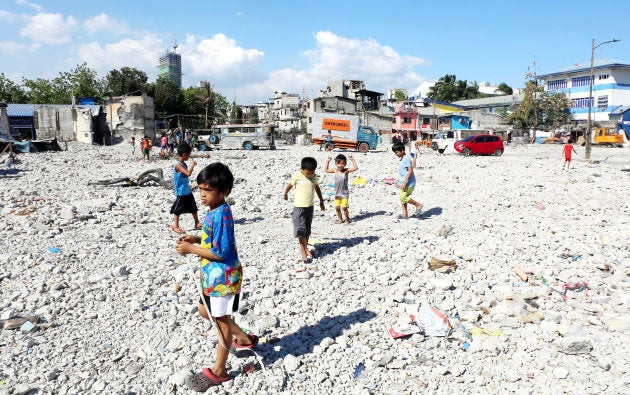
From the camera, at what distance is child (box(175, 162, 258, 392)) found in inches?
114

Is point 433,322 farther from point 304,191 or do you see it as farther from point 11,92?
point 11,92

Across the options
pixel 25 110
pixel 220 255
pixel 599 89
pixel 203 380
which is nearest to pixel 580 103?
pixel 599 89

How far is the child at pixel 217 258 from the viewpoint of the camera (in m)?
2.91

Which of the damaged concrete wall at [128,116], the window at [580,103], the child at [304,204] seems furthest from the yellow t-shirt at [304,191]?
the window at [580,103]

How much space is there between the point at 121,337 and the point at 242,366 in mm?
1277

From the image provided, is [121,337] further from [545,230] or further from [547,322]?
[545,230]

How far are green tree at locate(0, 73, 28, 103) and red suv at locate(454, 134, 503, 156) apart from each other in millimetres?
56881

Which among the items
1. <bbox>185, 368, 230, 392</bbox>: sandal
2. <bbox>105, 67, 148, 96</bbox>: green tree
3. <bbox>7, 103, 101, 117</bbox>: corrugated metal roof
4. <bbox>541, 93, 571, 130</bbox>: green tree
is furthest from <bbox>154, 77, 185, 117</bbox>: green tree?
<bbox>185, 368, 230, 392</bbox>: sandal

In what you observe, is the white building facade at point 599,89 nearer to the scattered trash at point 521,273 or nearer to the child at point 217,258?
the scattered trash at point 521,273

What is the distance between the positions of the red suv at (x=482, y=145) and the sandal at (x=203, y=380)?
24.9 meters

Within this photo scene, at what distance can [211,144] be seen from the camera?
31.9 m

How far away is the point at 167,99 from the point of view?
57.9 m

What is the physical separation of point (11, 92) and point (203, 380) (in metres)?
67.9

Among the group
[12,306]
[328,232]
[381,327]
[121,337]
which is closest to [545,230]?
[328,232]
